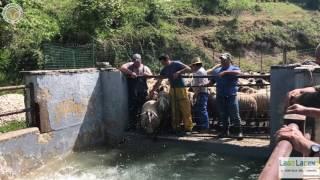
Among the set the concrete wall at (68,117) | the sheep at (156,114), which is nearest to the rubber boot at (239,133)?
the sheep at (156,114)

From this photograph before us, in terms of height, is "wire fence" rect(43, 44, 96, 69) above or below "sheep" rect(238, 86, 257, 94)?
above

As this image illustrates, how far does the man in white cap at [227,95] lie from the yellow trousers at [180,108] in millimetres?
672

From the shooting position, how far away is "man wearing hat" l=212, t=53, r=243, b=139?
940 cm

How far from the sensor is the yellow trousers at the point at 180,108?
393 inches

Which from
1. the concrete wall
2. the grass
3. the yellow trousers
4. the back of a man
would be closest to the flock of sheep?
the yellow trousers

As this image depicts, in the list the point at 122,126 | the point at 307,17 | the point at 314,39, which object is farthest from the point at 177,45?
the point at 122,126

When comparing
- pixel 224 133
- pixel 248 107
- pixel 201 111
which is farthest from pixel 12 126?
pixel 248 107

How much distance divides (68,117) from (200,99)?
2.63m

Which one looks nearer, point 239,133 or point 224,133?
point 239,133

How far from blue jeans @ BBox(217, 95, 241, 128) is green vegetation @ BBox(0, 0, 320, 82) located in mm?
11989

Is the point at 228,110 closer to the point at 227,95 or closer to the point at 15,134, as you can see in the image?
the point at 227,95

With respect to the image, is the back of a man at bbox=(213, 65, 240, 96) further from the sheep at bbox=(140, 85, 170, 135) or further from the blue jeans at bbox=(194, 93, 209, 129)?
the sheep at bbox=(140, 85, 170, 135)

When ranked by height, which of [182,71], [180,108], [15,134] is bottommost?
[15,134]

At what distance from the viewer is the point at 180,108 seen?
10.0 meters
